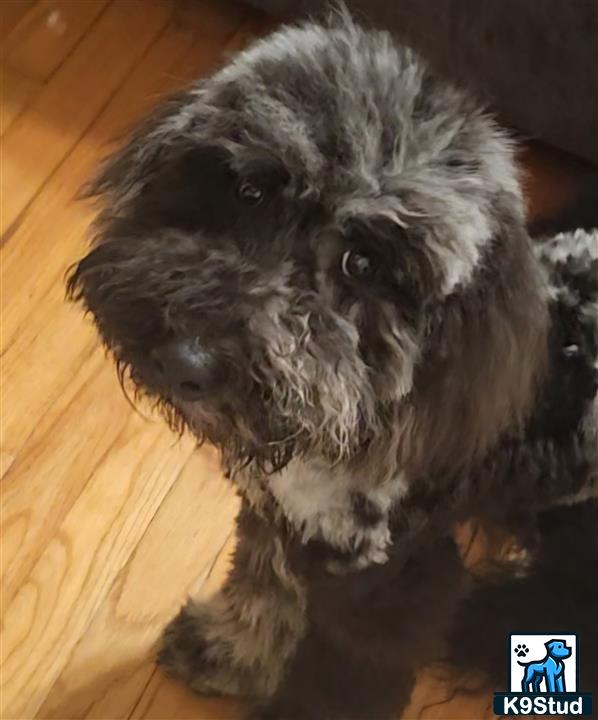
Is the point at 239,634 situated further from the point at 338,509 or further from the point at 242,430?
the point at 242,430

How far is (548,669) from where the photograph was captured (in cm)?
121

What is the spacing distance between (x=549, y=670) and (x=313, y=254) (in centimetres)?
65

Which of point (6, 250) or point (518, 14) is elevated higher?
point (518, 14)

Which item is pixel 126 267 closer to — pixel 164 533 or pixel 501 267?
pixel 501 267

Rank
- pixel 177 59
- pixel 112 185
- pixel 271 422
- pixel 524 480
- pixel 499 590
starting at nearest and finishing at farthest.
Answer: pixel 271 422 < pixel 112 185 < pixel 524 480 < pixel 499 590 < pixel 177 59

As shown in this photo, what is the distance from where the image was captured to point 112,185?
89cm

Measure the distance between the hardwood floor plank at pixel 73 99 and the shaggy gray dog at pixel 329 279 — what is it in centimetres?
76

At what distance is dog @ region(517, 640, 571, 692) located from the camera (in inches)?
46.8

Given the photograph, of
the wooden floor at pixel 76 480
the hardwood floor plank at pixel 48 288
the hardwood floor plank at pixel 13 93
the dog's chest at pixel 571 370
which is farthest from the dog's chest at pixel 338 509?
the hardwood floor plank at pixel 13 93

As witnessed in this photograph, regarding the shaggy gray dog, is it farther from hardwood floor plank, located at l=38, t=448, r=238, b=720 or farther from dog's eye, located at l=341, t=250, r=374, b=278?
hardwood floor plank, located at l=38, t=448, r=238, b=720

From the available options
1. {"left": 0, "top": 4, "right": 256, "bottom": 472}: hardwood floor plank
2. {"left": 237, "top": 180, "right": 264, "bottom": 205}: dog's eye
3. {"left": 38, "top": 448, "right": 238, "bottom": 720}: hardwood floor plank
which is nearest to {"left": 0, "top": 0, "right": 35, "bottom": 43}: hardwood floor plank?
{"left": 0, "top": 4, "right": 256, "bottom": 472}: hardwood floor plank

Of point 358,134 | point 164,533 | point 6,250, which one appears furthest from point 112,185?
point 6,250

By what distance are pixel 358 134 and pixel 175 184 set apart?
0.16 m

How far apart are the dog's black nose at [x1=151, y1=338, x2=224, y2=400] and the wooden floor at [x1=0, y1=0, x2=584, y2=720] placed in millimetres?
568
